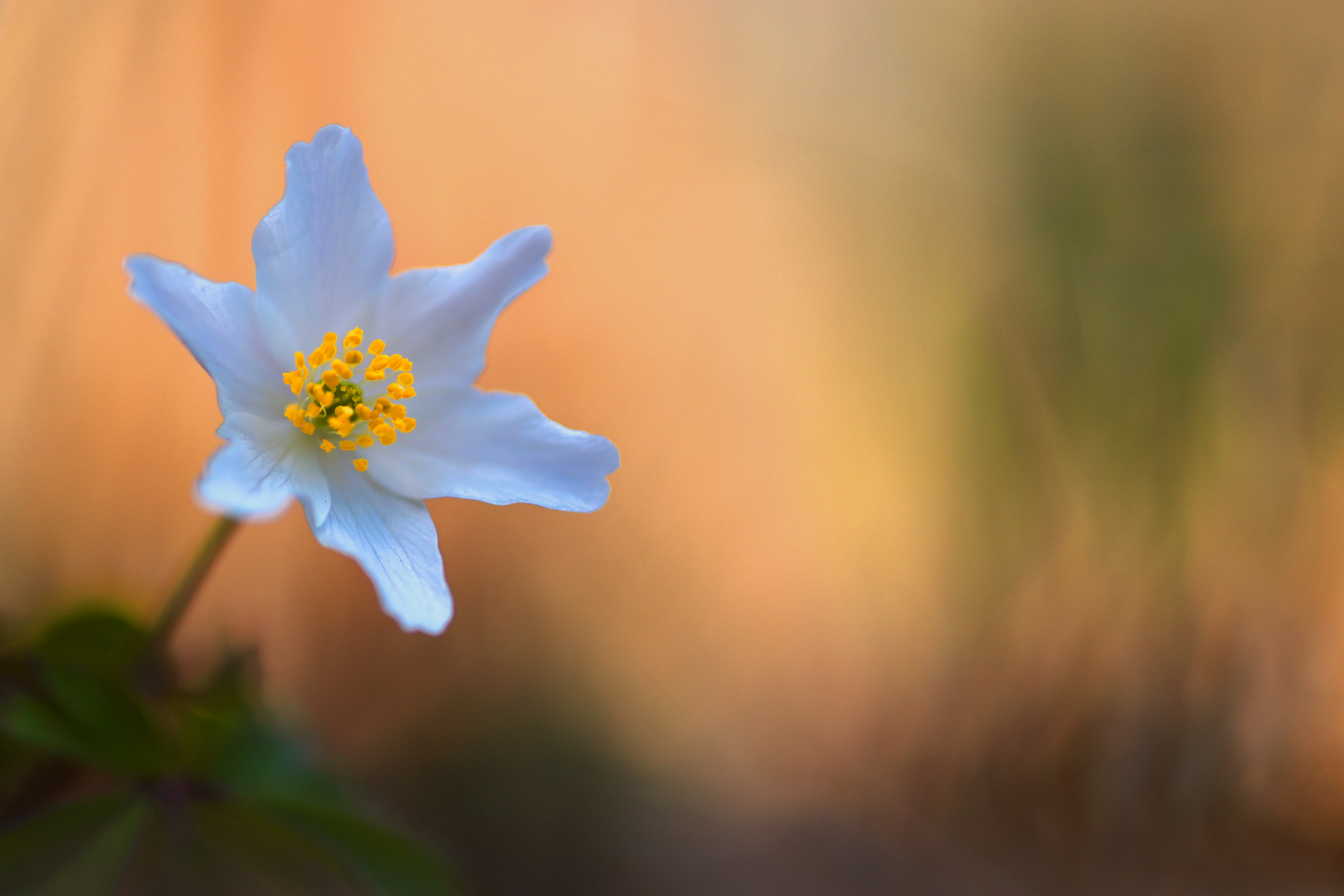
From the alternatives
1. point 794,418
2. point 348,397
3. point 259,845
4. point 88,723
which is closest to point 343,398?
point 348,397

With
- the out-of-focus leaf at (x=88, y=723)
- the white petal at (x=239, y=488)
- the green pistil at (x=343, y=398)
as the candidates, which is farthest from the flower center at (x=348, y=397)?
the out-of-focus leaf at (x=88, y=723)

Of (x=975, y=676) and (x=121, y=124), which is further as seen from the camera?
(x=975, y=676)

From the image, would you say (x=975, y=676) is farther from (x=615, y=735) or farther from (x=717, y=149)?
(x=717, y=149)

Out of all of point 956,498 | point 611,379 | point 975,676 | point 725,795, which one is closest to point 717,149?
point 611,379

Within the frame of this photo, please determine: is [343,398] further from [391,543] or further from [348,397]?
[391,543]

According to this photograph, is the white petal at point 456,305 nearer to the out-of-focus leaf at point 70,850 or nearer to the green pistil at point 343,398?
the green pistil at point 343,398
